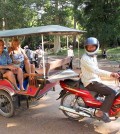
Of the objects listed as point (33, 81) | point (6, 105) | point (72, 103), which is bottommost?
point (6, 105)

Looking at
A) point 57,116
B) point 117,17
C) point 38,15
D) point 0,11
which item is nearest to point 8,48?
point 57,116

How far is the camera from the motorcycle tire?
6.39 m

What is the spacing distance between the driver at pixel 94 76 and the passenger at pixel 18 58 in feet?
A: 6.34

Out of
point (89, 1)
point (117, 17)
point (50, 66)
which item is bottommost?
point (50, 66)

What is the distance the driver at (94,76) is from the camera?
5153 millimetres

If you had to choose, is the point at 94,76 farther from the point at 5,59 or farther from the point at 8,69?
the point at 5,59

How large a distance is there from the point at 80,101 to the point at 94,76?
2.20 feet

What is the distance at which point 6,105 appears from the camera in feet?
21.6

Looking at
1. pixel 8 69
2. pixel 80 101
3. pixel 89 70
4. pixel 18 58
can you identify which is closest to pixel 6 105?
pixel 8 69

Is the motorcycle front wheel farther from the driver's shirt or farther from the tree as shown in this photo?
the tree

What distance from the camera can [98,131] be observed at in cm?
541

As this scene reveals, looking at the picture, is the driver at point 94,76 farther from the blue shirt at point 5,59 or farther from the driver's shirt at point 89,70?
the blue shirt at point 5,59

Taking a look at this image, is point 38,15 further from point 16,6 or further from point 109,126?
point 109,126

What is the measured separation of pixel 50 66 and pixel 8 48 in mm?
1755
